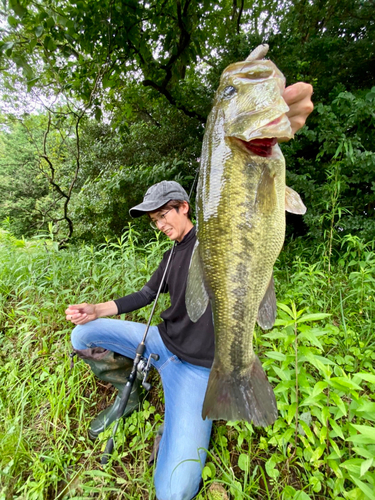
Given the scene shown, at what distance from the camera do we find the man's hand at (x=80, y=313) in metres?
2.05

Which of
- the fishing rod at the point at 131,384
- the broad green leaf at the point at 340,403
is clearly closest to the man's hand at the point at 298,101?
the fishing rod at the point at 131,384

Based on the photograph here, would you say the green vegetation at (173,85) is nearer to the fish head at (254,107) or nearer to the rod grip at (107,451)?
the fish head at (254,107)

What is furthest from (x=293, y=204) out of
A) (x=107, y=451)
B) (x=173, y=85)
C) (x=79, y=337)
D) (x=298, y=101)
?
(x=173, y=85)

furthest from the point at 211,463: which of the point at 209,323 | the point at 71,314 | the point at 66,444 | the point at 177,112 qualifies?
the point at 177,112

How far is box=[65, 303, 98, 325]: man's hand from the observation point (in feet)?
6.74

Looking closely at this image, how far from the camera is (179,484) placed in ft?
5.03

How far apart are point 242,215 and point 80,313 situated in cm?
158

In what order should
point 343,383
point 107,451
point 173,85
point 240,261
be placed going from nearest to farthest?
1. point 343,383
2. point 240,261
3. point 107,451
4. point 173,85

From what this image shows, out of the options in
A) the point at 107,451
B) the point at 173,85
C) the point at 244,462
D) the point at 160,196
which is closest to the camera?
the point at 244,462

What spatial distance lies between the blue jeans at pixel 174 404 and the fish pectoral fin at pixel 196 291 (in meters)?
0.78

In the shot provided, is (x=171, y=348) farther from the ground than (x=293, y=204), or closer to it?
closer to it

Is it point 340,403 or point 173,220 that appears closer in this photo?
point 340,403

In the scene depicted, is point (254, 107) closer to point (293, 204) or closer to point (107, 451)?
point (293, 204)

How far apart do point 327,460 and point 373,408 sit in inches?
23.5
